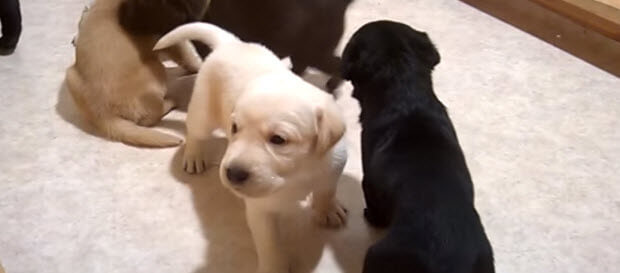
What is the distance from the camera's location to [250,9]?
6.20ft

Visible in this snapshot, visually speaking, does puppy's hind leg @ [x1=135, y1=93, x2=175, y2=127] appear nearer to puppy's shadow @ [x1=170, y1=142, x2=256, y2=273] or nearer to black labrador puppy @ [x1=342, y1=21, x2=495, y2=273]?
puppy's shadow @ [x1=170, y1=142, x2=256, y2=273]

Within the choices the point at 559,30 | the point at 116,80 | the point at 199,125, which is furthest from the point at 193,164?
the point at 559,30

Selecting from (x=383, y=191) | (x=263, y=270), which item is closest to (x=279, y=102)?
(x=383, y=191)

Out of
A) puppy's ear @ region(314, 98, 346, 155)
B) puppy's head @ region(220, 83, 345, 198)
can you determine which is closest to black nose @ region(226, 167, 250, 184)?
puppy's head @ region(220, 83, 345, 198)

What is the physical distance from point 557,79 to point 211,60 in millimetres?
1044

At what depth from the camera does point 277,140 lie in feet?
4.25

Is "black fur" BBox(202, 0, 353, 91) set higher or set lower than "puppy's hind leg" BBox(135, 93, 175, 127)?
higher

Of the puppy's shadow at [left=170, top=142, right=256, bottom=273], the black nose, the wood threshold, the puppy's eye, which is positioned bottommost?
the puppy's shadow at [left=170, top=142, right=256, bottom=273]

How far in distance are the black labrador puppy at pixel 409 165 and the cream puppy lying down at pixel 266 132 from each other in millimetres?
103

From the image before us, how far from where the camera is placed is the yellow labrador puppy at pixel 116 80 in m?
1.79

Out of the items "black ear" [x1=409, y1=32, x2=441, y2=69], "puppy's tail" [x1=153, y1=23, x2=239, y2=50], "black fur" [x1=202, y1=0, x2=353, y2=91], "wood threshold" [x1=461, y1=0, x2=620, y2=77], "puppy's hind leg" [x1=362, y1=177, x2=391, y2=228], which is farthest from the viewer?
"wood threshold" [x1=461, y1=0, x2=620, y2=77]

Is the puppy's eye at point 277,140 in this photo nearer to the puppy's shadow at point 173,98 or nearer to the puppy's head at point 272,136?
the puppy's head at point 272,136

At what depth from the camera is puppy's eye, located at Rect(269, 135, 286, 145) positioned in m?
1.29

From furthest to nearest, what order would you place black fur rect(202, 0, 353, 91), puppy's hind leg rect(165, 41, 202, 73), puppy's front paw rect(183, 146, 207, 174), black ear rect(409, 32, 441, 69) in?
puppy's hind leg rect(165, 41, 202, 73) → black fur rect(202, 0, 353, 91) → puppy's front paw rect(183, 146, 207, 174) → black ear rect(409, 32, 441, 69)
